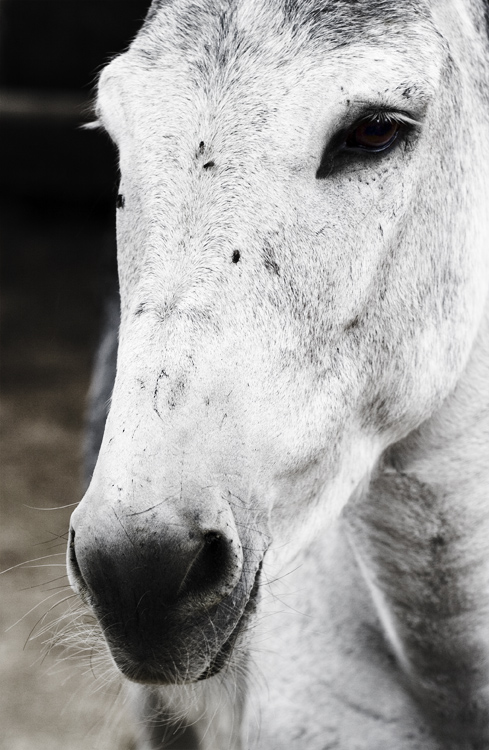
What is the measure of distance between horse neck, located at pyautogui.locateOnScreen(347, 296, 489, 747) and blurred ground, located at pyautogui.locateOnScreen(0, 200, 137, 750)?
2.01 feet

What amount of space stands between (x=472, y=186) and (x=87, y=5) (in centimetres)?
948

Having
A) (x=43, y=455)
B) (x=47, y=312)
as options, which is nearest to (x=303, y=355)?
(x=43, y=455)

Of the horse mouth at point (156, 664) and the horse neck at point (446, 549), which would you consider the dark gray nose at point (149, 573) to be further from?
the horse neck at point (446, 549)

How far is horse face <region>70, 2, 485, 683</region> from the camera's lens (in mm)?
1162

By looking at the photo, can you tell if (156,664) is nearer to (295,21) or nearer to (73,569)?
(73,569)

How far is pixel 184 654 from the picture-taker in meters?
1.18

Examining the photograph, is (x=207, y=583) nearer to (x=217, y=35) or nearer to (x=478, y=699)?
(x=478, y=699)

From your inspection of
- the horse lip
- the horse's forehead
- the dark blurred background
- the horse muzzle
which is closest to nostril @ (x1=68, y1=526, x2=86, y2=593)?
the horse muzzle

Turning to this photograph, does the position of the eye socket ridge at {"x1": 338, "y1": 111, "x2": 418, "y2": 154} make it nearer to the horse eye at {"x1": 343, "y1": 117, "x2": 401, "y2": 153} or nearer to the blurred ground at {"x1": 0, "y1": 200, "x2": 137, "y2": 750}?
the horse eye at {"x1": 343, "y1": 117, "x2": 401, "y2": 153}

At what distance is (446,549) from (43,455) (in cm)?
384

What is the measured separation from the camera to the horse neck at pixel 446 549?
1.61 m

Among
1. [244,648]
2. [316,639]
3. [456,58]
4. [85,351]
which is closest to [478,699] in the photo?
[316,639]

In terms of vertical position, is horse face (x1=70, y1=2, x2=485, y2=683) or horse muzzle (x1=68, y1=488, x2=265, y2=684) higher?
horse face (x1=70, y1=2, x2=485, y2=683)

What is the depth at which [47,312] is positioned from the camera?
7.29 metres
